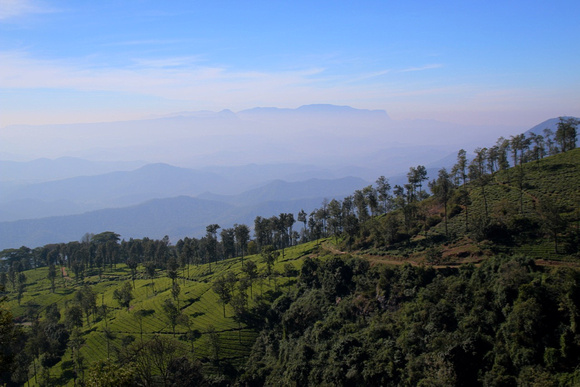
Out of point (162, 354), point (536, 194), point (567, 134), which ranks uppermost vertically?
point (567, 134)

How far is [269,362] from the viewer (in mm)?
58531

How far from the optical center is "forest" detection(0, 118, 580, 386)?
36.5 metres

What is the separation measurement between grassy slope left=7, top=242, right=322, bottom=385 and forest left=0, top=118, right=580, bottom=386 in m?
0.39

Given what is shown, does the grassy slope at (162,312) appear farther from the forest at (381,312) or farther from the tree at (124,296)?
the tree at (124,296)

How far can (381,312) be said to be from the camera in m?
55.1

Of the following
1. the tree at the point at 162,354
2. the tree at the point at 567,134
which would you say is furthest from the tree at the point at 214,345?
the tree at the point at 567,134

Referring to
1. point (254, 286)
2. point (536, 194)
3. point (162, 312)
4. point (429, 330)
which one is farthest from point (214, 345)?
point (536, 194)

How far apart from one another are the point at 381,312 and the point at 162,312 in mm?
47090

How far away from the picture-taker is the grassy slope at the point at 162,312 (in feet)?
214

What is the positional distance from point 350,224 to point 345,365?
4201 centimetres

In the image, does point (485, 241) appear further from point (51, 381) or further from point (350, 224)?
point (51, 381)

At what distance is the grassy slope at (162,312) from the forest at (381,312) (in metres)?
0.39

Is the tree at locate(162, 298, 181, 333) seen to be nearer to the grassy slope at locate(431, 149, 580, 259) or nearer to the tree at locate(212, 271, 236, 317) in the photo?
the tree at locate(212, 271, 236, 317)

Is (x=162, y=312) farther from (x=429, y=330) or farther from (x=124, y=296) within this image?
(x=429, y=330)
